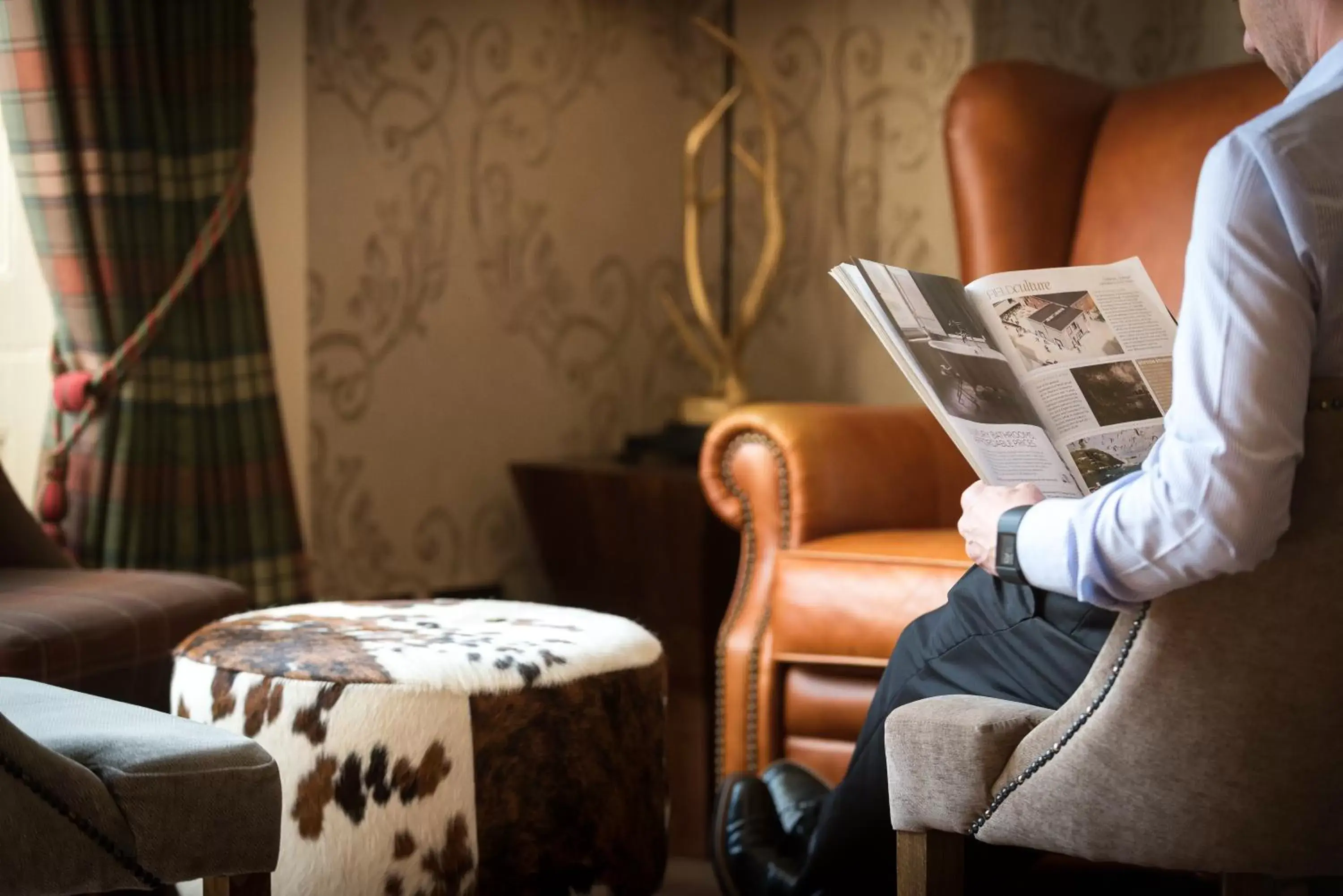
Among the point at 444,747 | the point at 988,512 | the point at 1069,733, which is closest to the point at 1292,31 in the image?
the point at 988,512

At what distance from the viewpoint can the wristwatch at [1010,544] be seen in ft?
3.26

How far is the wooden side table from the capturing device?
2.42 meters

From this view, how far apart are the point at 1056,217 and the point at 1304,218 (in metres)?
1.64

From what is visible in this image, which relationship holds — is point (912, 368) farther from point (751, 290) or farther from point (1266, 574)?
point (751, 290)

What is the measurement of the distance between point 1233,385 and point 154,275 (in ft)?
5.70

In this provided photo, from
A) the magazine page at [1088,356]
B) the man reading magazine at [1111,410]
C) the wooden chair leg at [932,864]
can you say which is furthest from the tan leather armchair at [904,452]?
the wooden chair leg at [932,864]

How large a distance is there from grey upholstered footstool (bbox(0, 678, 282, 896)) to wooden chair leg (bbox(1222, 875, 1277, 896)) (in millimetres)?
679

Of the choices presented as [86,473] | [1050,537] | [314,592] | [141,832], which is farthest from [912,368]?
[314,592]

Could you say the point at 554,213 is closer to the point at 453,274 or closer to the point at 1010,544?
the point at 453,274

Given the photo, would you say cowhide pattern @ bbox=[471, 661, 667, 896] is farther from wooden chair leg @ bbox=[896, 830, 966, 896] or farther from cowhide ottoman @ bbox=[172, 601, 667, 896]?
wooden chair leg @ bbox=[896, 830, 966, 896]

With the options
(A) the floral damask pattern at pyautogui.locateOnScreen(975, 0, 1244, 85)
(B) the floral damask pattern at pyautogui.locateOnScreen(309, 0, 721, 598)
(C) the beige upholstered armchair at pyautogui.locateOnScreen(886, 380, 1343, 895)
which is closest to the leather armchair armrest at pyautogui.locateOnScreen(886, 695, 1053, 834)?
(C) the beige upholstered armchair at pyautogui.locateOnScreen(886, 380, 1343, 895)

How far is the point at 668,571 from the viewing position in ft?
8.31

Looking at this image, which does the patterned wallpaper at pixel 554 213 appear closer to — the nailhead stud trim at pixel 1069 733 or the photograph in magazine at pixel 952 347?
the photograph in magazine at pixel 952 347

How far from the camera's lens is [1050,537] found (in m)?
0.96
